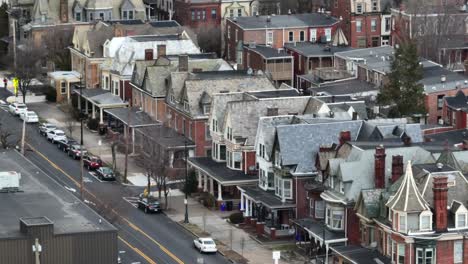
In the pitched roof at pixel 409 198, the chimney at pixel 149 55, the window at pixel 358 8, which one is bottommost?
the pitched roof at pixel 409 198

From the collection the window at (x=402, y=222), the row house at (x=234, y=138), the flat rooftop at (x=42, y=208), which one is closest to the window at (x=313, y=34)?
the row house at (x=234, y=138)

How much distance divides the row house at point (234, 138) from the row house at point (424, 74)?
14.5 metres

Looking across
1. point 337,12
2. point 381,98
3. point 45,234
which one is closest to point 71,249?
point 45,234

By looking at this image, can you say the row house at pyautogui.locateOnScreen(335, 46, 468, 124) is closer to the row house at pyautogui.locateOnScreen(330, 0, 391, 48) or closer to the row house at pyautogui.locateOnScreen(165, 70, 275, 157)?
the row house at pyautogui.locateOnScreen(330, 0, 391, 48)

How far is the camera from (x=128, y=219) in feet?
438

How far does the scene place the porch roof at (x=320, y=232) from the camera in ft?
399

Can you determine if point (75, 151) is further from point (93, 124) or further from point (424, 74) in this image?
point (424, 74)

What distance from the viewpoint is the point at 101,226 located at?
114 metres

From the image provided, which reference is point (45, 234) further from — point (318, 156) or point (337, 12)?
point (337, 12)

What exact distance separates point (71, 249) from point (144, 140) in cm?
3891

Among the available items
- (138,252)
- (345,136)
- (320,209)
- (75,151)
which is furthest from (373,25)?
(138,252)

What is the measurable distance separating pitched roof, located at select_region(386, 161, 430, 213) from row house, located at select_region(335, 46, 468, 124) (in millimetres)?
34114

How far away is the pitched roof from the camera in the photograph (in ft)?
374

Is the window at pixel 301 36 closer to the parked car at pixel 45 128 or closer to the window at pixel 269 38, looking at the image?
the window at pixel 269 38
